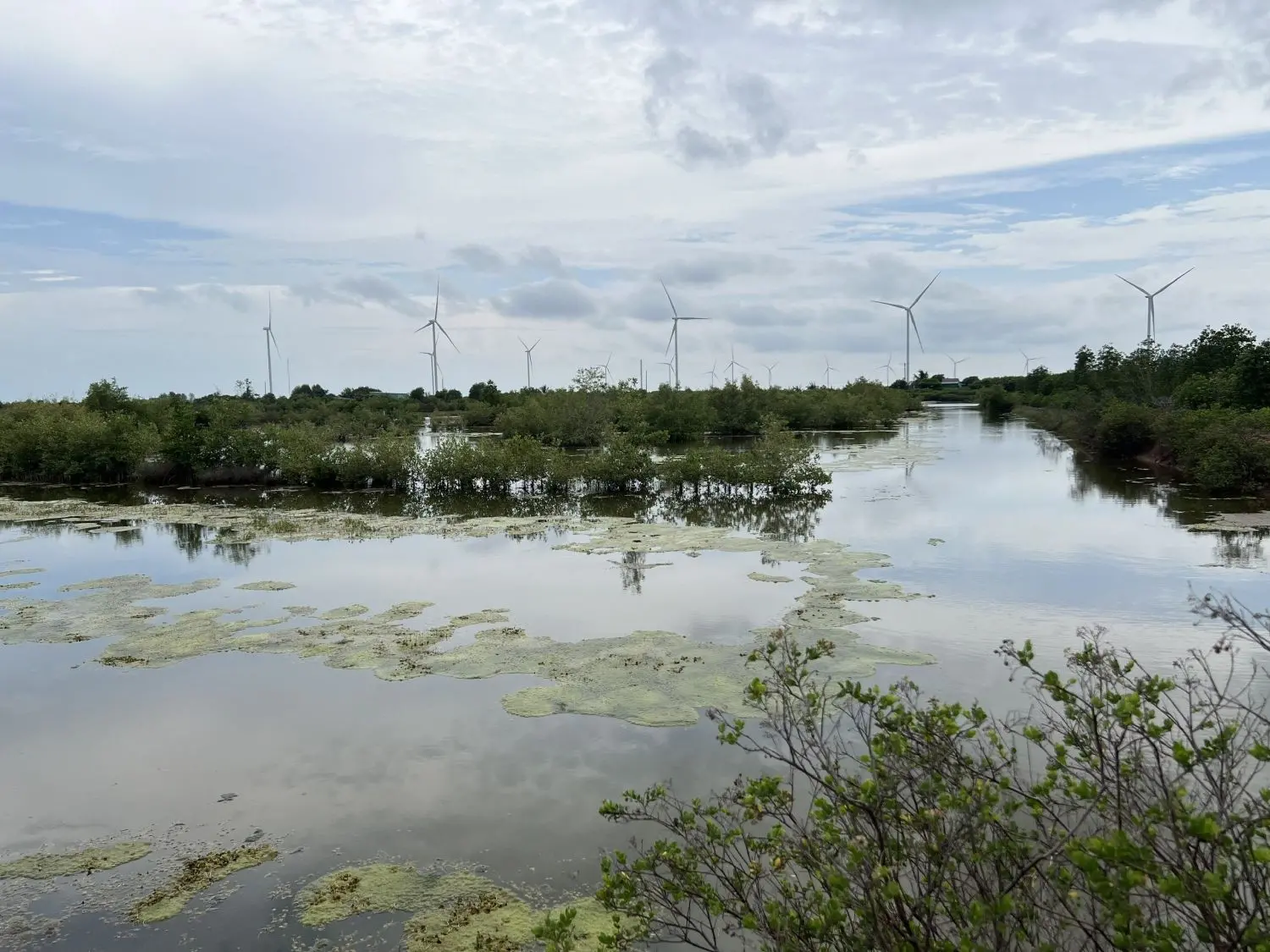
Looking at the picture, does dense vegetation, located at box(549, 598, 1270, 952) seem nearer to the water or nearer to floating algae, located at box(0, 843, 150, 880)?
the water

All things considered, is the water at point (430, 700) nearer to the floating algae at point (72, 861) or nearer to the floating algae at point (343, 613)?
the floating algae at point (72, 861)

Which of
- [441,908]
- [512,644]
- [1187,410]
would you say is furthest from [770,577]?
[1187,410]

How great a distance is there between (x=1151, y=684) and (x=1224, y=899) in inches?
40.3

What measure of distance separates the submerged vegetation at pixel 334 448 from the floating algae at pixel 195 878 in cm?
1963

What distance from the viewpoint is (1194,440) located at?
24969mm

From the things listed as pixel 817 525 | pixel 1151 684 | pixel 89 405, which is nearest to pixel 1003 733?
pixel 1151 684

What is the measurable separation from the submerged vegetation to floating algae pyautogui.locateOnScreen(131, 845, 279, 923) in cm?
1963

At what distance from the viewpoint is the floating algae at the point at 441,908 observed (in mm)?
5398

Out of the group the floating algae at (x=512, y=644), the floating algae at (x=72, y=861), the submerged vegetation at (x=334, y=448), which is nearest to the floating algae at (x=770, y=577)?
the floating algae at (x=512, y=644)

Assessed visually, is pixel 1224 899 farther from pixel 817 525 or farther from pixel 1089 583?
pixel 817 525

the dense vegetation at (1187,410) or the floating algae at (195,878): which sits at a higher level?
the dense vegetation at (1187,410)

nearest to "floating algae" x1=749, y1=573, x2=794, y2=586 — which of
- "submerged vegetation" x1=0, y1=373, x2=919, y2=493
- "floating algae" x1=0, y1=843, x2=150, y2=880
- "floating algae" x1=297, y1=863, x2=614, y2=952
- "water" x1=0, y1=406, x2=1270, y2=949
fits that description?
"water" x1=0, y1=406, x2=1270, y2=949

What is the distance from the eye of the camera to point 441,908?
573 cm

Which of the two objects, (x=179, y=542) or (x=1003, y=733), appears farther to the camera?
(x=179, y=542)
